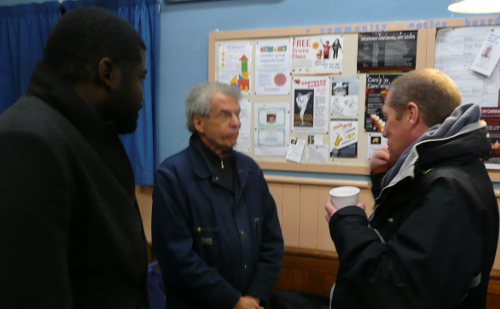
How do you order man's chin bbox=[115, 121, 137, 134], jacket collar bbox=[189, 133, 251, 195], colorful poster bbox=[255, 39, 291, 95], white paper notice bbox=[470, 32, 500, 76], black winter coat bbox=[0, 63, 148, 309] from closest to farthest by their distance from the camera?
A: black winter coat bbox=[0, 63, 148, 309] < man's chin bbox=[115, 121, 137, 134] < jacket collar bbox=[189, 133, 251, 195] < white paper notice bbox=[470, 32, 500, 76] < colorful poster bbox=[255, 39, 291, 95]

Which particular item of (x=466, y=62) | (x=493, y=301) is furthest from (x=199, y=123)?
(x=493, y=301)

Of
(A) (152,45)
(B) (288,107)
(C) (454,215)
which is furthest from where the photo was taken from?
(A) (152,45)

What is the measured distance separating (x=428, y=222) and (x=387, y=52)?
60.1 inches

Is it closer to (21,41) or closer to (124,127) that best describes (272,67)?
(124,127)

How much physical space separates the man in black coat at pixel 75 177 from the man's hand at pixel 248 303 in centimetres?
65

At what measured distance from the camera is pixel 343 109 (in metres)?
2.31

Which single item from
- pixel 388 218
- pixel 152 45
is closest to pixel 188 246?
pixel 388 218

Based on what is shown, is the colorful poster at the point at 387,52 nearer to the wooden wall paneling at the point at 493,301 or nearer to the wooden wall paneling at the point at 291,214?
the wooden wall paneling at the point at 291,214

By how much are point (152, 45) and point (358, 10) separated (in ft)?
4.44

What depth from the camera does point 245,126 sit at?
2494mm

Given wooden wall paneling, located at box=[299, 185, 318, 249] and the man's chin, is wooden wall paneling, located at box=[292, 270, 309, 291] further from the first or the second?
the man's chin

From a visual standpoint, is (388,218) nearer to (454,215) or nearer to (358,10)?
(454,215)

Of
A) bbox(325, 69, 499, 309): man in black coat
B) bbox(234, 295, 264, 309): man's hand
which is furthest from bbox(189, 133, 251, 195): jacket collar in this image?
bbox(325, 69, 499, 309): man in black coat

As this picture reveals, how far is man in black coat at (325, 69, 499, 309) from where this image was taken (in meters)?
0.93
